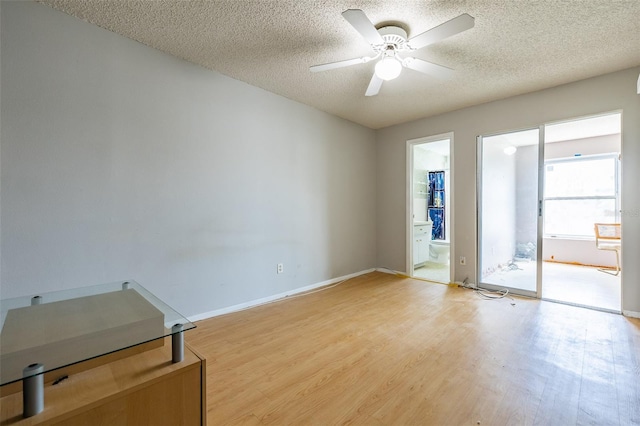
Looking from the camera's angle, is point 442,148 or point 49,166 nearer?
point 49,166

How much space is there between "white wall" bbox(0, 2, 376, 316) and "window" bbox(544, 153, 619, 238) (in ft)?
15.5

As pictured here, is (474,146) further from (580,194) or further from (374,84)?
(580,194)

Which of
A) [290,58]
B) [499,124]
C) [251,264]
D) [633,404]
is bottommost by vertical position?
[633,404]

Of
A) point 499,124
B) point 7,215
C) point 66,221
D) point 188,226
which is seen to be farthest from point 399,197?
point 7,215

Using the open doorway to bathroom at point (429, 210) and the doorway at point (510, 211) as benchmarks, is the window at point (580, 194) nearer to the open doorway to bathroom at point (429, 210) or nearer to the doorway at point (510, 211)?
the doorway at point (510, 211)

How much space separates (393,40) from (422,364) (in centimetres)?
251

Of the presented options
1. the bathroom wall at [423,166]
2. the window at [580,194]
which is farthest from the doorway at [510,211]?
the bathroom wall at [423,166]

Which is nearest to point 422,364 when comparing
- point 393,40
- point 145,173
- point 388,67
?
point 388,67

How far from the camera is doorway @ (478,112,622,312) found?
3498 mm

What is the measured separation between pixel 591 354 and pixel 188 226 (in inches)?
140

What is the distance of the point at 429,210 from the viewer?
6254 mm

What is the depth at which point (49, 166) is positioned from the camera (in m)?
2.05

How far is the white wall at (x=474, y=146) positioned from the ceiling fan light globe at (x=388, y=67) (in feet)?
7.53

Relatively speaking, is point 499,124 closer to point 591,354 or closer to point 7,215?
point 591,354
